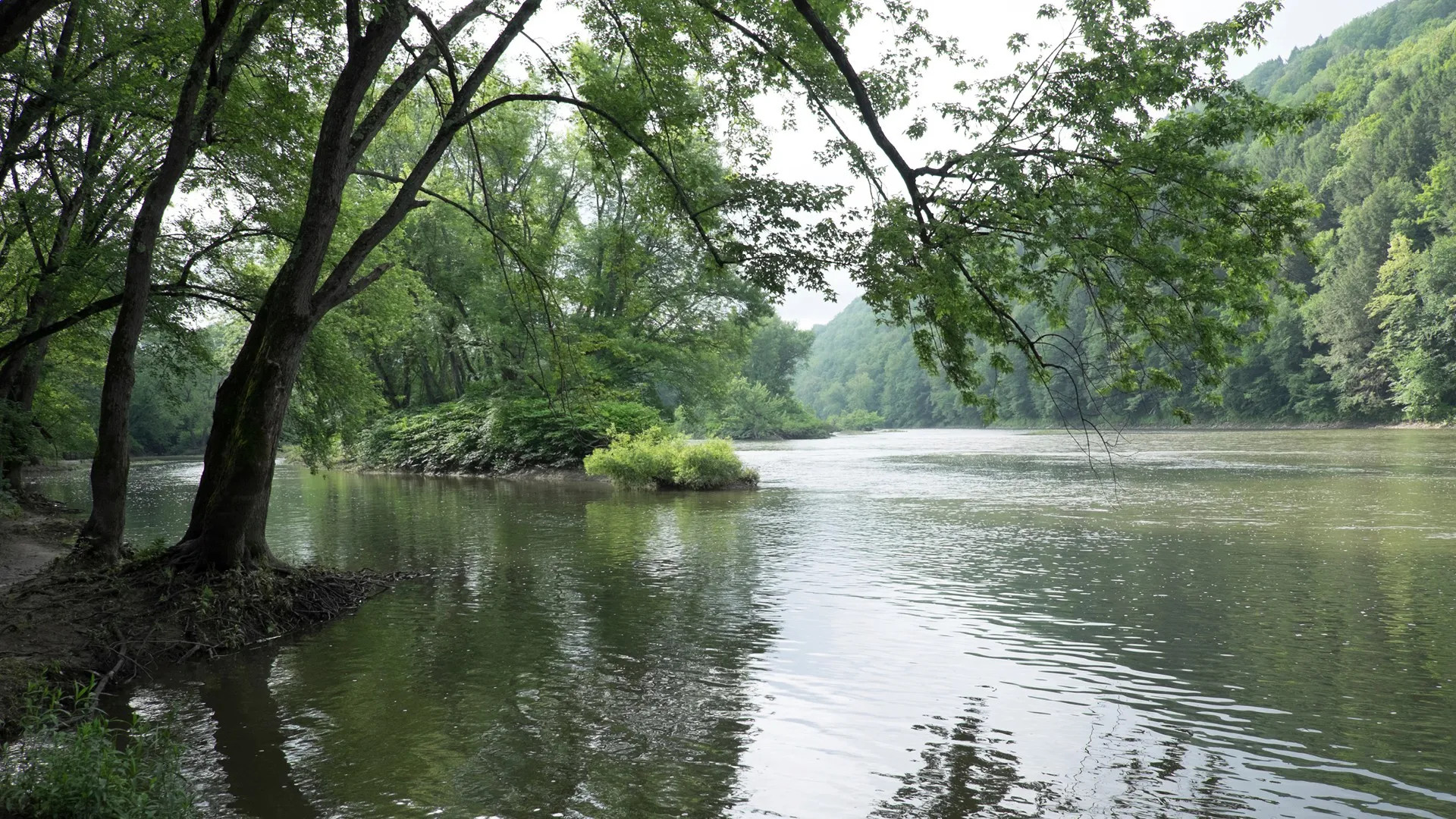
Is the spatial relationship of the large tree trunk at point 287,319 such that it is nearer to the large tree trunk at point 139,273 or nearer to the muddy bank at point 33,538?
the large tree trunk at point 139,273

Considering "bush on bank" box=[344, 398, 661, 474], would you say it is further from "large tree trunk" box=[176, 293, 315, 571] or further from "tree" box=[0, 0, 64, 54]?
"tree" box=[0, 0, 64, 54]

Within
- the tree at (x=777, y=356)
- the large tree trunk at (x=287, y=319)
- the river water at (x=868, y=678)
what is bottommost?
the river water at (x=868, y=678)

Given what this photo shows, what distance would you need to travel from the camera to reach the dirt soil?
7914 millimetres

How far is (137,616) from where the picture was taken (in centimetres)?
903

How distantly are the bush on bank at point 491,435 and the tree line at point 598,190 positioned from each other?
12.6 metres

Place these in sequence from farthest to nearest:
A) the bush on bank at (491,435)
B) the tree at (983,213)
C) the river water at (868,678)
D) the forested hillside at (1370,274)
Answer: the forested hillside at (1370,274) → the bush on bank at (491,435) → the tree at (983,213) → the river water at (868,678)

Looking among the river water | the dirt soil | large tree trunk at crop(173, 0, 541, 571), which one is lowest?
the river water

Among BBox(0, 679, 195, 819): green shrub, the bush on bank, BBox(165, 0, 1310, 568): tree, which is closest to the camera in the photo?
BBox(0, 679, 195, 819): green shrub

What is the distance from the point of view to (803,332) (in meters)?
93.8

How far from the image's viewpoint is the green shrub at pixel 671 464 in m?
26.5

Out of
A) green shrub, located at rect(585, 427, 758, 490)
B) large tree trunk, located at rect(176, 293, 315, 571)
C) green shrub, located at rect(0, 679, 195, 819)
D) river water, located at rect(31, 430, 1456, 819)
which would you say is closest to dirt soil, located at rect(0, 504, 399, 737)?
large tree trunk, located at rect(176, 293, 315, 571)

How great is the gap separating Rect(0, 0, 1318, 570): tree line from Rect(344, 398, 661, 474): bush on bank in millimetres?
12628

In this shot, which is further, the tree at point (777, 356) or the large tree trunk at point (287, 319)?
the tree at point (777, 356)

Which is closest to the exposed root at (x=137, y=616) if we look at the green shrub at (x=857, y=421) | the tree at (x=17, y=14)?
the tree at (x=17, y=14)
